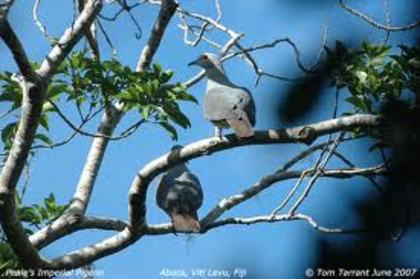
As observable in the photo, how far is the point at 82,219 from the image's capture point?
4645mm

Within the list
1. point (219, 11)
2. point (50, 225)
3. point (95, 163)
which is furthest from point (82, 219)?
point (219, 11)

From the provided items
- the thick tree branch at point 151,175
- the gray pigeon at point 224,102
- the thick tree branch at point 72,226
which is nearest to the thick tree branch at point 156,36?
the gray pigeon at point 224,102

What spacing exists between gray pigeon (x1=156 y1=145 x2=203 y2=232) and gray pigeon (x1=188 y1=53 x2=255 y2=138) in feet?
1.23

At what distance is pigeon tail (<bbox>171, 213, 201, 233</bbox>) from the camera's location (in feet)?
14.8

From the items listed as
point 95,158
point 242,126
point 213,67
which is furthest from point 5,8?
point 213,67

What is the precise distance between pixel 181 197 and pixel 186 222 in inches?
21.5

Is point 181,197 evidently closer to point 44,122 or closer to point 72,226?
point 72,226

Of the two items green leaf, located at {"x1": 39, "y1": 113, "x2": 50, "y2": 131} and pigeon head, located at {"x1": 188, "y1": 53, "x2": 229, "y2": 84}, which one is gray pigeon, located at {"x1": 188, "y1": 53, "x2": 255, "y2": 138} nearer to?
pigeon head, located at {"x1": 188, "y1": 53, "x2": 229, "y2": 84}

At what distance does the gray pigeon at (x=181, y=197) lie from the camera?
15.3ft

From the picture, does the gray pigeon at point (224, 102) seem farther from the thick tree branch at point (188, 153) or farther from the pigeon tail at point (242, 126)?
the thick tree branch at point (188, 153)

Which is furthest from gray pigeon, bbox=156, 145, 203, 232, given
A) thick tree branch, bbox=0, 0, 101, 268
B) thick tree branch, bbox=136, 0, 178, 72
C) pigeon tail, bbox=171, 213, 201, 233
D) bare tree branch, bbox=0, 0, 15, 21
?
bare tree branch, bbox=0, 0, 15, 21

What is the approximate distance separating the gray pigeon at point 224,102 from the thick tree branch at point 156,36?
1.70ft

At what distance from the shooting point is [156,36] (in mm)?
5430

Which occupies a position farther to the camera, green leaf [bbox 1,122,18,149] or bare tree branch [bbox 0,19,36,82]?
green leaf [bbox 1,122,18,149]
